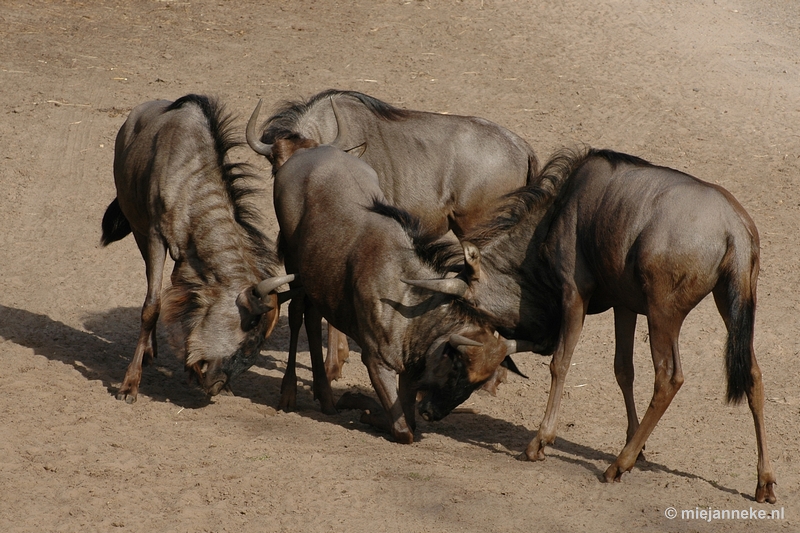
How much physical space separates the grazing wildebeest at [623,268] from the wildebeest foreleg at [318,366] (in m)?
1.09

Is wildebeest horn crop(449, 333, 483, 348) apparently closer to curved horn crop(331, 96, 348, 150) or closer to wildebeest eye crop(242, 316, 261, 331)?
wildebeest eye crop(242, 316, 261, 331)

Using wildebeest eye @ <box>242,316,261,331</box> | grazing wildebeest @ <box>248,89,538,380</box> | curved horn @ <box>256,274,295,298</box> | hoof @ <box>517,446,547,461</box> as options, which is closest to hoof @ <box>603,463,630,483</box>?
hoof @ <box>517,446,547,461</box>

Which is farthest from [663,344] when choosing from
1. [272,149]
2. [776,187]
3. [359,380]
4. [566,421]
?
[776,187]

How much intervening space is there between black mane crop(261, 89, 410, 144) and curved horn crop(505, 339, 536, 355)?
307 centimetres

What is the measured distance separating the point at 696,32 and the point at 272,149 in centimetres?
1123

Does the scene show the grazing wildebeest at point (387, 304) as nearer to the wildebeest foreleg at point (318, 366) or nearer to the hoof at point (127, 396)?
the wildebeest foreleg at point (318, 366)

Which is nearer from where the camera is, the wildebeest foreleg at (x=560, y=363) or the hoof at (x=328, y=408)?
the wildebeest foreleg at (x=560, y=363)

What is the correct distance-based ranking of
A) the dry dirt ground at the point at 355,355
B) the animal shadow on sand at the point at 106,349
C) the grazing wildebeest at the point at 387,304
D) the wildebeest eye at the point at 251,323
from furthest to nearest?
the animal shadow on sand at the point at 106,349 → the wildebeest eye at the point at 251,323 → the grazing wildebeest at the point at 387,304 → the dry dirt ground at the point at 355,355

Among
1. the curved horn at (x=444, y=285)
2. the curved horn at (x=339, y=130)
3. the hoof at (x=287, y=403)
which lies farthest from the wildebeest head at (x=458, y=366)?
the curved horn at (x=339, y=130)

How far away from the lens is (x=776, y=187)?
40.1 feet

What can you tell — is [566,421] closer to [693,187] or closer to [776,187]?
[693,187]

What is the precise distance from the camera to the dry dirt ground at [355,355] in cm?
585

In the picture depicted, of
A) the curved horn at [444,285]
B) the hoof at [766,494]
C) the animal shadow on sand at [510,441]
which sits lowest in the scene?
the animal shadow on sand at [510,441]

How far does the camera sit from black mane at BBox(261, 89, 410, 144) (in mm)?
8758
